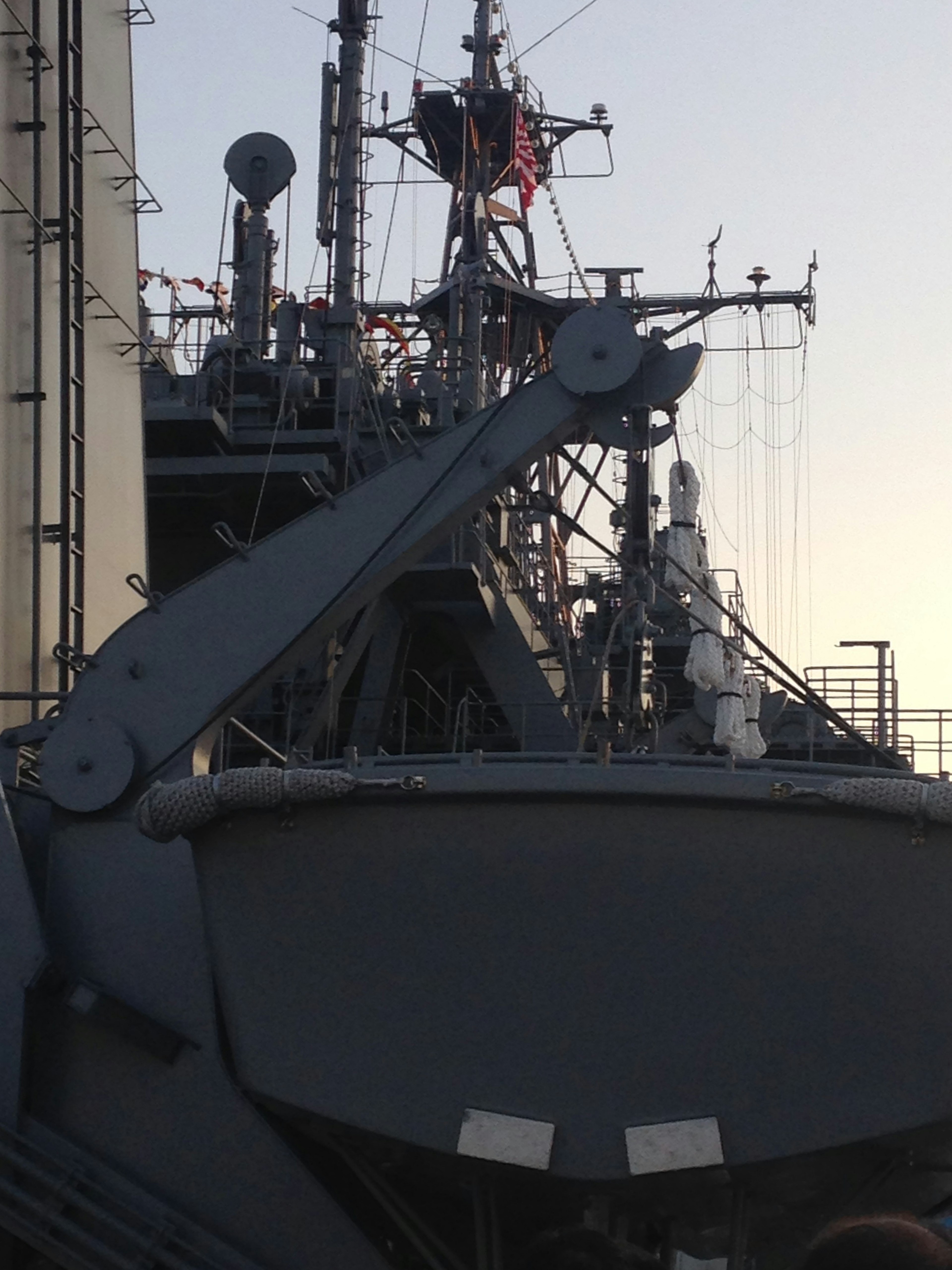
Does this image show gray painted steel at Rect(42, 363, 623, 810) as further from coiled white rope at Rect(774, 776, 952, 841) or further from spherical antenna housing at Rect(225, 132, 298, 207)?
spherical antenna housing at Rect(225, 132, 298, 207)

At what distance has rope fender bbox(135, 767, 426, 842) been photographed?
6.91 metres

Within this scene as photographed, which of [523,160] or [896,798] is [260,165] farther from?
[896,798]

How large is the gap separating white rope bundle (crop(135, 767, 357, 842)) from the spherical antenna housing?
13558 mm

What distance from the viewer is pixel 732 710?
468 inches

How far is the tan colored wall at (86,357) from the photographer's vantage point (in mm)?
9148

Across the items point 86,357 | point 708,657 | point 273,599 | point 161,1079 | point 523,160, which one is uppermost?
point 523,160

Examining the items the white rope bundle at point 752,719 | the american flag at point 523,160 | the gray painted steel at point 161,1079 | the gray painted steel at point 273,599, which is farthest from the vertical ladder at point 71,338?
the american flag at point 523,160

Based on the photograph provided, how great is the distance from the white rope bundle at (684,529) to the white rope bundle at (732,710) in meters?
1.34

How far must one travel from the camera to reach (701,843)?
673cm

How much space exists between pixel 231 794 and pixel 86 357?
364 centimetres

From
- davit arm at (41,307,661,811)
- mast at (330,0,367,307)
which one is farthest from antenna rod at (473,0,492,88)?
davit arm at (41,307,661,811)

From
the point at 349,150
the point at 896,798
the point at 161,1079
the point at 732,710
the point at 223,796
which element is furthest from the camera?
the point at 349,150

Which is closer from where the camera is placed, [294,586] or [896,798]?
[896,798]

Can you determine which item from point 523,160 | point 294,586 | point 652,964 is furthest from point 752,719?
point 523,160
